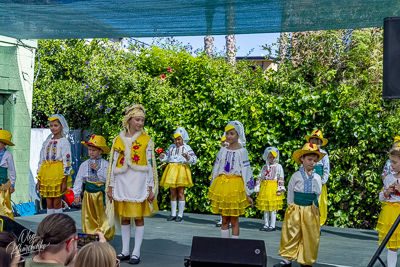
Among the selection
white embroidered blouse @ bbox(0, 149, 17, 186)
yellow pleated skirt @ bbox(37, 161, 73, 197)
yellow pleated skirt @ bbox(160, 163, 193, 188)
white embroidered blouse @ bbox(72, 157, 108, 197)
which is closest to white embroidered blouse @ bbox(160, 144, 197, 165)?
yellow pleated skirt @ bbox(160, 163, 193, 188)

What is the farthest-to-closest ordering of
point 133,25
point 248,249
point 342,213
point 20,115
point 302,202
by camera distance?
1. point 20,115
2. point 342,213
3. point 133,25
4. point 302,202
5. point 248,249

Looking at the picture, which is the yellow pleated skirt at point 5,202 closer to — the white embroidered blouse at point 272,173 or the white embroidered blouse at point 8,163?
the white embroidered blouse at point 8,163

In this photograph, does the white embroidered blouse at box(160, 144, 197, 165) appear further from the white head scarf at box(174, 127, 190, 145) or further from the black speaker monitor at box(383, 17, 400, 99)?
the black speaker monitor at box(383, 17, 400, 99)

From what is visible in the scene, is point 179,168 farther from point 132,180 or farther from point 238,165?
point 132,180

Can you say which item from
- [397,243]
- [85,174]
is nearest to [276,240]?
[397,243]

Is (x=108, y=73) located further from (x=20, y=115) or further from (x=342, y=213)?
(x=342, y=213)

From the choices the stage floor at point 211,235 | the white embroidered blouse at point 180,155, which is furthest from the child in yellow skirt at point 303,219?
the white embroidered blouse at point 180,155

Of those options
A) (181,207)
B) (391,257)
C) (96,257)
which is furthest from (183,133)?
(96,257)

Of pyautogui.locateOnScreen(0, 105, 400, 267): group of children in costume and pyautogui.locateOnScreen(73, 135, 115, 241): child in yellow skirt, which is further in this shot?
pyautogui.locateOnScreen(73, 135, 115, 241): child in yellow skirt

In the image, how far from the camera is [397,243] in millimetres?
5289

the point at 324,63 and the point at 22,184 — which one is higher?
the point at 324,63

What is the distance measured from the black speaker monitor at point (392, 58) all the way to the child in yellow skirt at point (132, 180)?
8.97 ft

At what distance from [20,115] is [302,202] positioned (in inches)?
248

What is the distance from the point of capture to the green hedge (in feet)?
29.9
